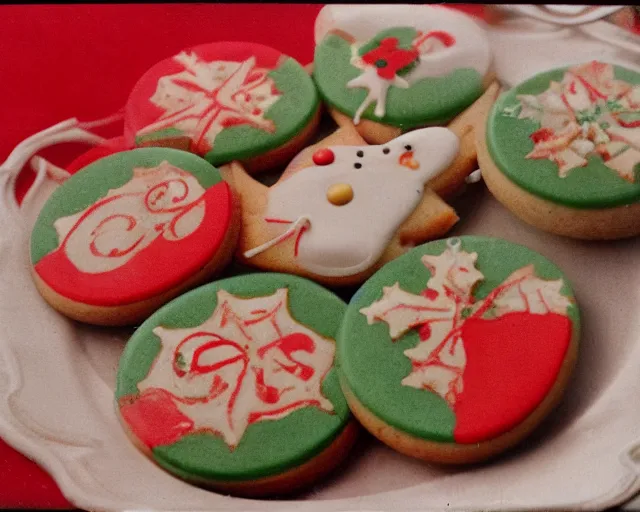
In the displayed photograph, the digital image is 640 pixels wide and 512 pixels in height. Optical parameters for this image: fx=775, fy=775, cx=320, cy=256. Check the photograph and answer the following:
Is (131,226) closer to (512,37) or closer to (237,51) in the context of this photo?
(237,51)

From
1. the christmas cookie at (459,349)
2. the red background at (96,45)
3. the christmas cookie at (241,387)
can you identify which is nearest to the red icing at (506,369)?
the christmas cookie at (459,349)

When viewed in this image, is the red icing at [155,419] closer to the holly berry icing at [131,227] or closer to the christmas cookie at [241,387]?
the christmas cookie at [241,387]

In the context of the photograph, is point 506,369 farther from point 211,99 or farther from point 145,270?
point 211,99

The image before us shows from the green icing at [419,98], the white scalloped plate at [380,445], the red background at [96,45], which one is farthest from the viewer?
the red background at [96,45]

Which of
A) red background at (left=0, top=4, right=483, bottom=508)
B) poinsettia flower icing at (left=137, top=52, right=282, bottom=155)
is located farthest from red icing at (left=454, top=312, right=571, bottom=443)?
red background at (left=0, top=4, right=483, bottom=508)

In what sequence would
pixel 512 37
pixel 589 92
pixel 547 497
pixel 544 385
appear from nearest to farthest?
pixel 547 497 → pixel 544 385 → pixel 589 92 → pixel 512 37

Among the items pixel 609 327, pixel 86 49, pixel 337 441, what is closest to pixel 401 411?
pixel 337 441
